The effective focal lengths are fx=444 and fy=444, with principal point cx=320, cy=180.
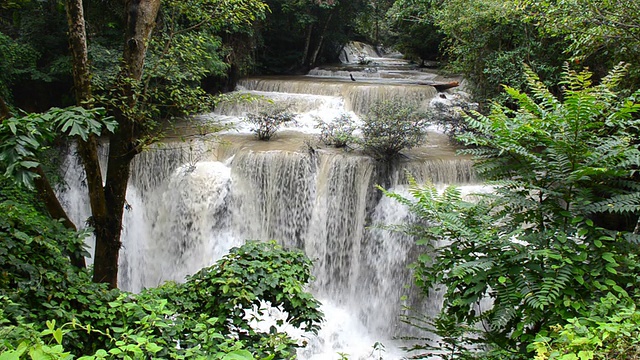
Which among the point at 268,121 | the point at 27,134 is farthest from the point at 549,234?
the point at 268,121

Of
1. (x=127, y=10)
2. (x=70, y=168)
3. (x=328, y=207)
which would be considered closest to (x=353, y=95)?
(x=328, y=207)

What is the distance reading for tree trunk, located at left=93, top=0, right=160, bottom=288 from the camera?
4715 millimetres

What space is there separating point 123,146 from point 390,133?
499 centimetres

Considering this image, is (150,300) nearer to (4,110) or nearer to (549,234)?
(4,110)

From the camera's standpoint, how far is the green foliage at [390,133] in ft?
27.3

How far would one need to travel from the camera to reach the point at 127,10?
4.76 metres

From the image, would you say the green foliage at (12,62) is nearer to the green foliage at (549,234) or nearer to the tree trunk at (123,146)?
the tree trunk at (123,146)

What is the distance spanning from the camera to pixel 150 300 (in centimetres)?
365

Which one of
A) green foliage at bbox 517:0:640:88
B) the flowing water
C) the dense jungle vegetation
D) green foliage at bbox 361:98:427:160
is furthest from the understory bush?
green foliage at bbox 517:0:640:88

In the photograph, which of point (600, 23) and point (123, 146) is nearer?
point (123, 146)

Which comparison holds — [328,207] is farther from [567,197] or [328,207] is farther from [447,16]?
[447,16]

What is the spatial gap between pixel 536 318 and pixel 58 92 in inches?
438

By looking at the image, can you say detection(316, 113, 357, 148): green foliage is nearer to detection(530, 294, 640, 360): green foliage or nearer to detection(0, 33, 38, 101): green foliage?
detection(530, 294, 640, 360): green foliage

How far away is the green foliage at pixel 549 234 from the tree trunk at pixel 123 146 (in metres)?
3.22
